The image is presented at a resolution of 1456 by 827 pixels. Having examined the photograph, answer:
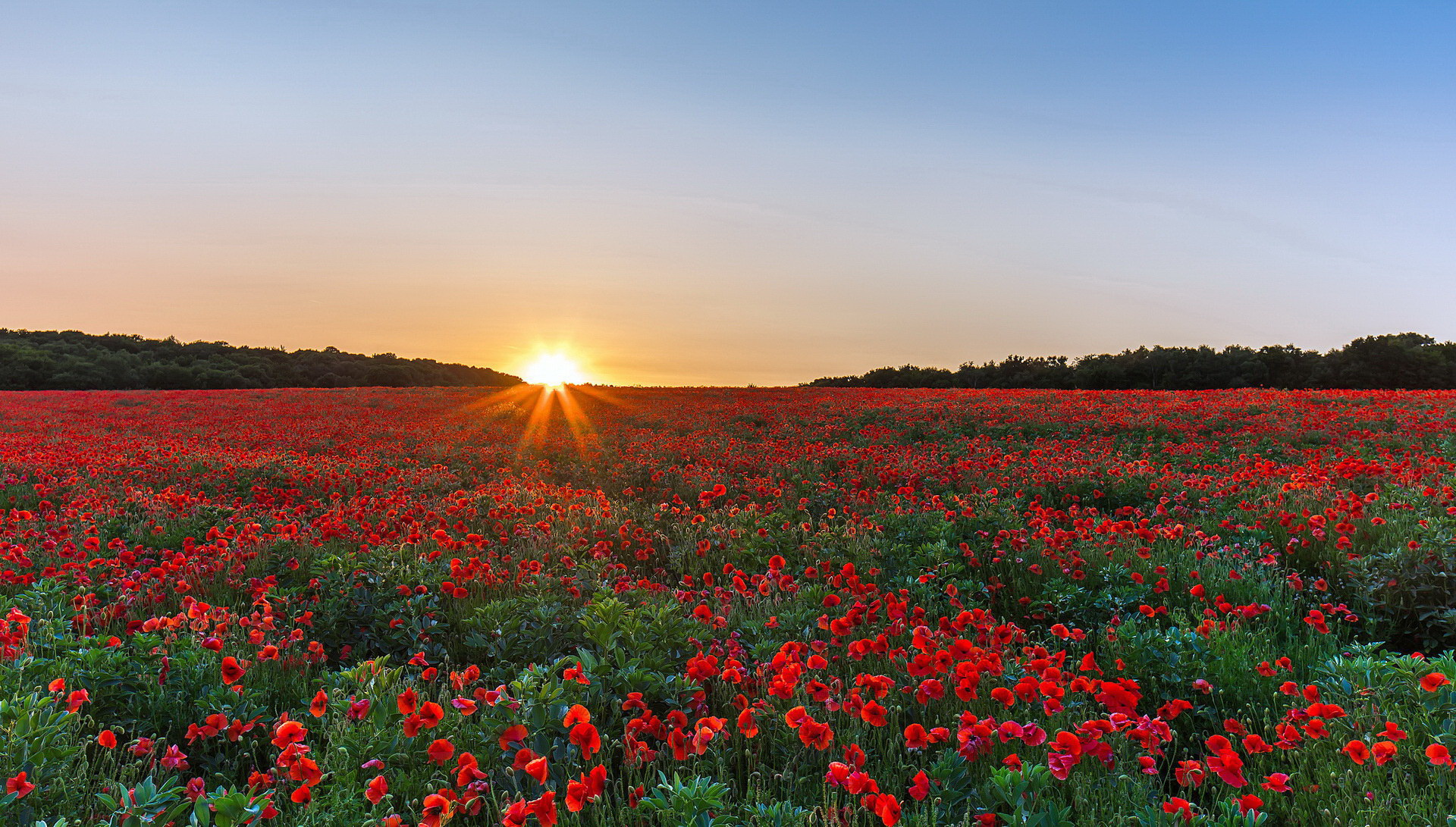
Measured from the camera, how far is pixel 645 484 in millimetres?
11414

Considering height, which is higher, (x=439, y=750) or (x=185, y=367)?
(x=185, y=367)

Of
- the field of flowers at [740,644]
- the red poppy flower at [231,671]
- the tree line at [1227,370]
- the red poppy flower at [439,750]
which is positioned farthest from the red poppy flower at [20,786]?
the tree line at [1227,370]

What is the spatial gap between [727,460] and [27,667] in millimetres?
9086

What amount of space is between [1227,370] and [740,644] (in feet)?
153

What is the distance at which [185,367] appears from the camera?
5069 centimetres

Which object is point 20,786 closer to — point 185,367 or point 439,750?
point 439,750

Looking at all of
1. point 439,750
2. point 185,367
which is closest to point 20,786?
point 439,750

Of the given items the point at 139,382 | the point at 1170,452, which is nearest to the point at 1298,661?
the point at 1170,452

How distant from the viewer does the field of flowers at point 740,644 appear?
2.88m

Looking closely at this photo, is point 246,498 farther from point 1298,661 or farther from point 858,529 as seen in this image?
point 1298,661

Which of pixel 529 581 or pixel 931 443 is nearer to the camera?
pixel 529 581

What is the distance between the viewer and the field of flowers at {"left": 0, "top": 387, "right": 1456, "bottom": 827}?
288cm

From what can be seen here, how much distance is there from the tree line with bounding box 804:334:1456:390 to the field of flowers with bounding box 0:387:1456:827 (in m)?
33.3

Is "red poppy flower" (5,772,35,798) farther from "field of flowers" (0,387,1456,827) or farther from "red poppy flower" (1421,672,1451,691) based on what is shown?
"red poppy flower" (1421,672,1451,691)
